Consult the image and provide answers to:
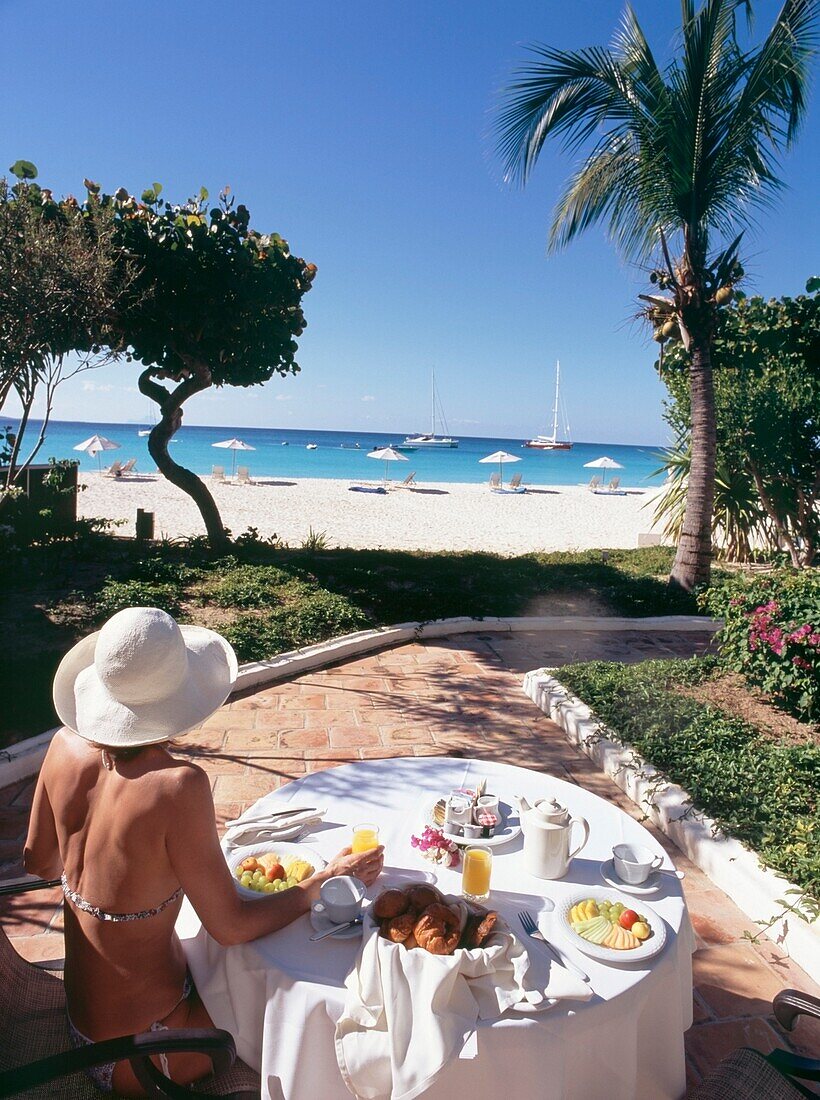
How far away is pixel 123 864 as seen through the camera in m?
1.87

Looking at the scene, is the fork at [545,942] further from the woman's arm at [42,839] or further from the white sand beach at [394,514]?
the white sand beach at [394,514]

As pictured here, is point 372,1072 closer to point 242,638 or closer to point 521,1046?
point 521,1046

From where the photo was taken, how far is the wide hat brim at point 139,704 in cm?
191

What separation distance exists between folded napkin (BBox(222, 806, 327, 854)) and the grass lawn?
315 centimetres

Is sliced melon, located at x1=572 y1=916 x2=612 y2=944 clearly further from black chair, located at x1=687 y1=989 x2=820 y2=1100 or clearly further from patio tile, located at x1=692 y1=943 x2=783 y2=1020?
patio tile, located at x1=692 y1=943 x2=783 y2=1020

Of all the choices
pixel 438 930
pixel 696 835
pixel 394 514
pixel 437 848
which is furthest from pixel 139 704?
pixel 394 514

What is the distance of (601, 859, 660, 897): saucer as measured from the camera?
2234mm

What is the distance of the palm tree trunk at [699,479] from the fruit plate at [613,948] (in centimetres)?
798

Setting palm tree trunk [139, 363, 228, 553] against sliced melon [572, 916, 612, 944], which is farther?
palm tree trunk [139, 363, 228, 553]

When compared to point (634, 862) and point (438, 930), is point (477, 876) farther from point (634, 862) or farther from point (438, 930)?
point (634, 862)

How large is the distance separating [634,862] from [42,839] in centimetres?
179

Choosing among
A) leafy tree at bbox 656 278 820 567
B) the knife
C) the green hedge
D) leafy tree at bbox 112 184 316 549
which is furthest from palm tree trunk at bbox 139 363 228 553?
the knife

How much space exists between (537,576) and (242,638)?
5162mm

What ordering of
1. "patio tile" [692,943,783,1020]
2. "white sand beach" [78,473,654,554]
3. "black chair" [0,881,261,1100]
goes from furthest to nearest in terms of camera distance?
1. "white sand beach" [78,473,654,554]
2. "patio tile" [692,943,783,1020]
3. "black chair" [0,881,261,1100]
